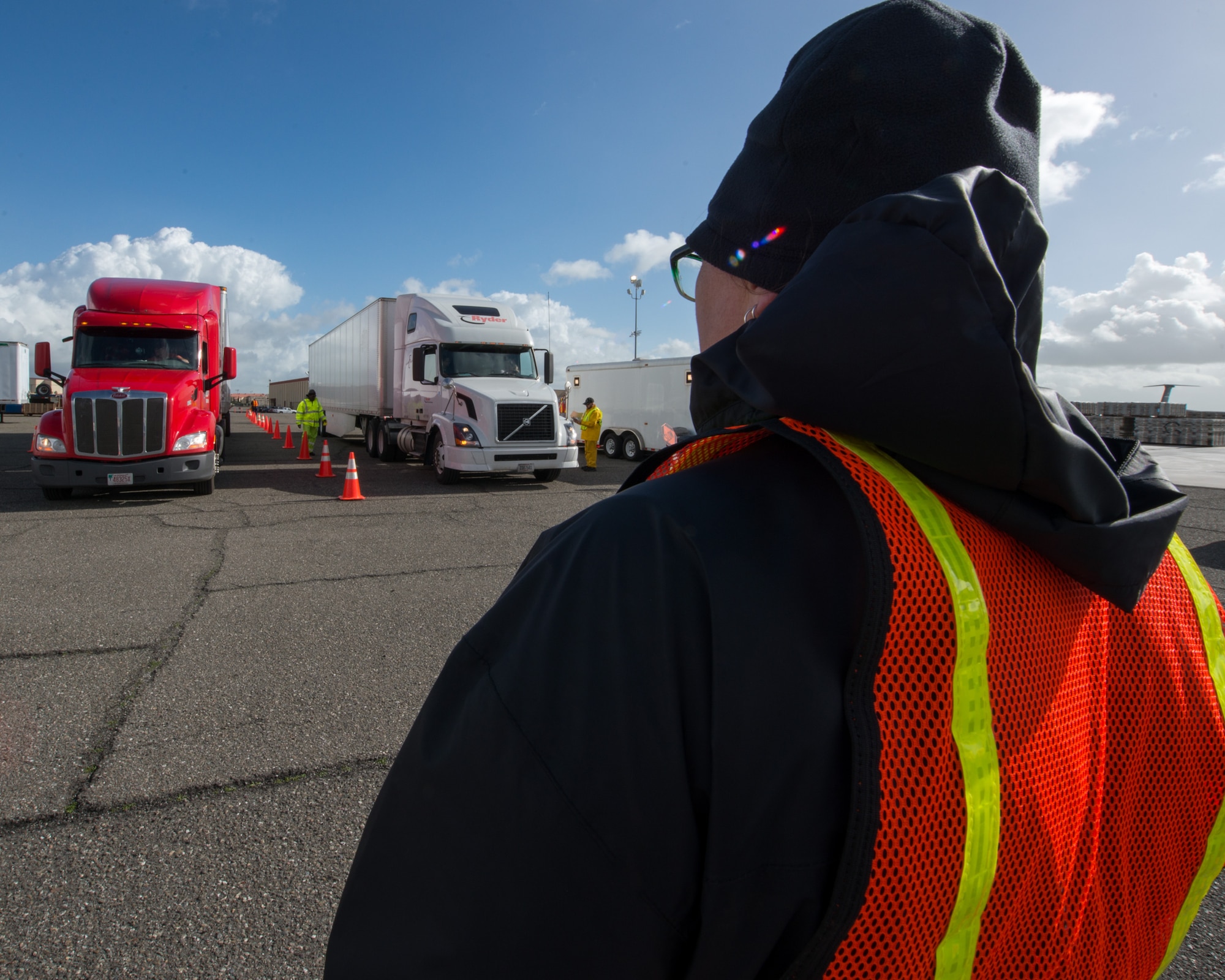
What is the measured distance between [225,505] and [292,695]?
305 inches

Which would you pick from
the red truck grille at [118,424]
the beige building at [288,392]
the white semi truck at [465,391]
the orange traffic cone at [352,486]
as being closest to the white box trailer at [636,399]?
the white semi truck at [465,391]

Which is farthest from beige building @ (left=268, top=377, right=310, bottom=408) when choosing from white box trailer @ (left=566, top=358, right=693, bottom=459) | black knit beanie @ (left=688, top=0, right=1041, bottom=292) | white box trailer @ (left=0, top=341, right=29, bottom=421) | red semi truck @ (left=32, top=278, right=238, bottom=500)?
black knit beanie @ (left=688, top=0, right=1041, bottom=292)

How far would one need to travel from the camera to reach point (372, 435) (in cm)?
2002

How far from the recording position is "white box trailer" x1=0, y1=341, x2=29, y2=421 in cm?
3622

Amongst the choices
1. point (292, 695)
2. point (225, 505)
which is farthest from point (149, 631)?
point (225, 505)

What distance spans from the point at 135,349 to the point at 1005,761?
45.0 ft

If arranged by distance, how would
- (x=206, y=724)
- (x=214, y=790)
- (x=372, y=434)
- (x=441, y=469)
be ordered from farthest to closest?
(x=372, y=434) < (x=441, y=469) < (x=206, y=724) < (x=214, y=790)

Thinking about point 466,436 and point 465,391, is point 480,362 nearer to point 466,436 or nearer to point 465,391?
point 465,391

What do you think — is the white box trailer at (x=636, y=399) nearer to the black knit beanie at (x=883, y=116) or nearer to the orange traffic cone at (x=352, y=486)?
the orange traffic cone at (x=352, y=486)

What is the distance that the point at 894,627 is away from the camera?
702 mm

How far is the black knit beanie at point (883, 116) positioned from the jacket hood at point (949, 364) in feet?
0.51

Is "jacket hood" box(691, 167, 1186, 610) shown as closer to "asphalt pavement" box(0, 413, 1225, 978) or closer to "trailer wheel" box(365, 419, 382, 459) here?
"asphalt pavement" box(0, 413, 1225, 978)

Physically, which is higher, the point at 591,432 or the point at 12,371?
the point at 12,371

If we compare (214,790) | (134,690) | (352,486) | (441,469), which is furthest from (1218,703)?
(441,469)
